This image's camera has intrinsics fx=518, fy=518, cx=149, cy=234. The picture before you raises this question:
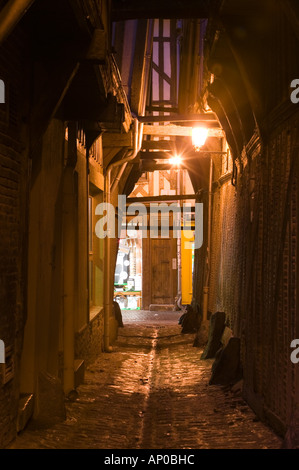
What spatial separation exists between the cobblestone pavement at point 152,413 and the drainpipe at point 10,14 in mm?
3536

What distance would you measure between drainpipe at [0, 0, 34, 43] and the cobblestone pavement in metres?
3.54

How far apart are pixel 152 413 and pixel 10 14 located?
4.89 meters

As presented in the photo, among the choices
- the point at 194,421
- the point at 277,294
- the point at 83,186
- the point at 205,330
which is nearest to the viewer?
the point at 277,294

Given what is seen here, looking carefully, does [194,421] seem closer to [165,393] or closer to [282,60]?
[165,393]

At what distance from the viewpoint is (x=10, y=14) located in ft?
10.7

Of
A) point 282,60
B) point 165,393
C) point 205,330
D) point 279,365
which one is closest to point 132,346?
point 205,330

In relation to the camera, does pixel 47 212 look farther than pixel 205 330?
No

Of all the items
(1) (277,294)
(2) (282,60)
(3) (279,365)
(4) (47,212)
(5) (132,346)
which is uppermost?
(2) (282,60)

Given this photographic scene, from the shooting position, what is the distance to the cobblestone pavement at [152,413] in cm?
504

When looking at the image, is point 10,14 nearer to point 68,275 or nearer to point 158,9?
point 68,275

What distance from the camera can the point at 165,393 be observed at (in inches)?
297

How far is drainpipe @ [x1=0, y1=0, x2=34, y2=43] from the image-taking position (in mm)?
3233

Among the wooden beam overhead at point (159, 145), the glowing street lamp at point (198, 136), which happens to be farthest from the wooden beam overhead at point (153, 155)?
the glowing street lamp at point (198, 136)
